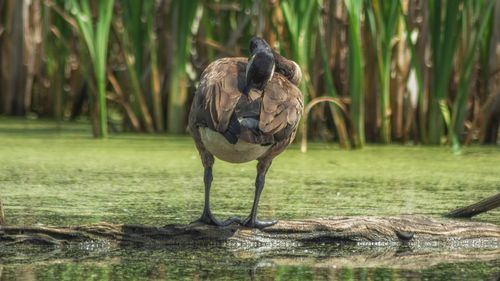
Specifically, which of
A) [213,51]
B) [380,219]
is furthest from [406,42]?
[380,219]

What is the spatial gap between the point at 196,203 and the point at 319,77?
2.32 m

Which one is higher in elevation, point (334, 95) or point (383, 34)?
point (383, 34)

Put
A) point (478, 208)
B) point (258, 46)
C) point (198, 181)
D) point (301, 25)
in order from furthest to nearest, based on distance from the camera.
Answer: point (301, 25), point (198, 181), point (478, 208), point (258, 46)

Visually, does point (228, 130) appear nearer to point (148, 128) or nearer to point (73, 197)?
point (73, 197)

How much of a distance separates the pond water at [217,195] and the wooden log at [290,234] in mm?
50

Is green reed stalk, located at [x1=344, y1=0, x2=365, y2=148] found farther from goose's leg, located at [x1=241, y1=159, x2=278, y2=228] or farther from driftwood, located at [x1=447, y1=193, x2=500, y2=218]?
goose's leg, located at [x1=241, y1=159, x2=278, y2=228]

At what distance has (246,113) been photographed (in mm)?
3020

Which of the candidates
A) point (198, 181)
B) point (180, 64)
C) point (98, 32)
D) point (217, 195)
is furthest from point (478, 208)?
point (180, 64)

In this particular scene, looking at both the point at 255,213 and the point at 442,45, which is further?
the point at 442,45

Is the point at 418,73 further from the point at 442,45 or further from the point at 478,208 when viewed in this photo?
the point at 478,208

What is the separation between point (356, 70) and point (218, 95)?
2.55 m

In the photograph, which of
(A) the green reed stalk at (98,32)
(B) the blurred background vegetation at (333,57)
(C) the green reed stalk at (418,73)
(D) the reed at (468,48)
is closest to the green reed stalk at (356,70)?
(B) the blurred background vegetation at (333,57)

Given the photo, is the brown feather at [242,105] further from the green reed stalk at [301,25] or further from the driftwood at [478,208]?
the green reed stalk at [301,25]

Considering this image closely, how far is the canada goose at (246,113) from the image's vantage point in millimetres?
2992
